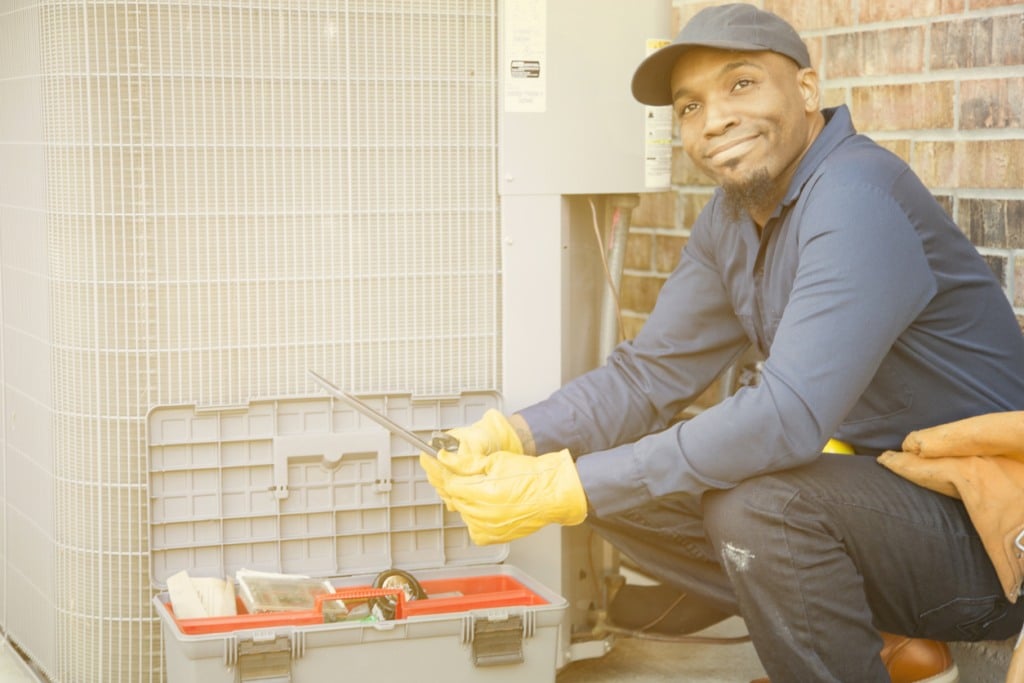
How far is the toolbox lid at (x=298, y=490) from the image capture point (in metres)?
2.07

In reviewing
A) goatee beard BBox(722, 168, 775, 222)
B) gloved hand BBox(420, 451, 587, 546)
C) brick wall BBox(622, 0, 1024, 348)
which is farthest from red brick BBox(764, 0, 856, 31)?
gloved hand BBox(420, 451, 587, 546)

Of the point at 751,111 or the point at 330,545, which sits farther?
the point at 330,545

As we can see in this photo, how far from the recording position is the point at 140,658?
83.0 inches

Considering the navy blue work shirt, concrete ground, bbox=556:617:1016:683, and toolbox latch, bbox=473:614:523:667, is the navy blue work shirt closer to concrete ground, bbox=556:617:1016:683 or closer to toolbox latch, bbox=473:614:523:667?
toolbox latch, bbox=473:614:523:667

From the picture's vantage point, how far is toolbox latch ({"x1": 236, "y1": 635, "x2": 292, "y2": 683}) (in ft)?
6.00

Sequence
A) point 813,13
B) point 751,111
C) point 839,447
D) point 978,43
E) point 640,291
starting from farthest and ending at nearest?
point 640,291
point 813,13
point 978,43
point 839,447
point 751,111

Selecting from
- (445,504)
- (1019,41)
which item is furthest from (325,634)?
(1019,41)

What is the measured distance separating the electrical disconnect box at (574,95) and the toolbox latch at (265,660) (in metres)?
0.82

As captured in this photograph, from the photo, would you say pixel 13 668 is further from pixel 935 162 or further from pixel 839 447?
pixel 935 162

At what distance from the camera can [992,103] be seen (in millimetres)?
2186

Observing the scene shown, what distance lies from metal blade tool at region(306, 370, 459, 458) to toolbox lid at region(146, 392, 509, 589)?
0.10 m

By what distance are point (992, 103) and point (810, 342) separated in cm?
70

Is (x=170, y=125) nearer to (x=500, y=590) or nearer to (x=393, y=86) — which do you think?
(x=393, y=86)

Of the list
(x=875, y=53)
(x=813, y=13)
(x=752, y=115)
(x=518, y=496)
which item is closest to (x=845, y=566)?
(x=518, y=496)
